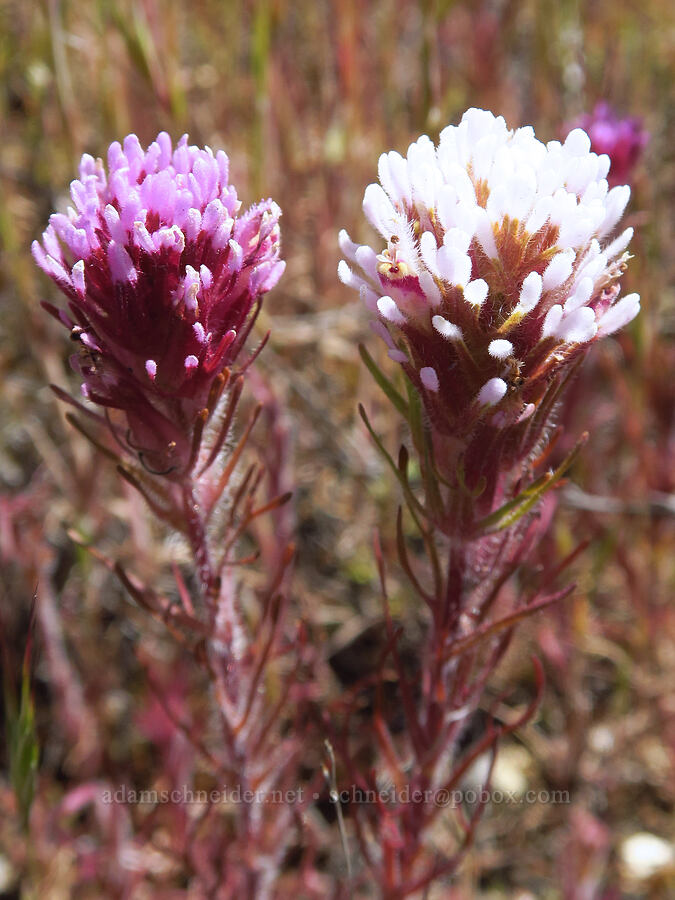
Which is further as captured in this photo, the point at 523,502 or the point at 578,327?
the point at 523,502

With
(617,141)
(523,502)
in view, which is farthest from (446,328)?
(617,141)

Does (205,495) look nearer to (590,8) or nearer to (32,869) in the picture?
(32,869)

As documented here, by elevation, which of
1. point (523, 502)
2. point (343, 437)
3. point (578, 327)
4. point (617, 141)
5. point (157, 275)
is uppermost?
point (617, 141)

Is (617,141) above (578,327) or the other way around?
above

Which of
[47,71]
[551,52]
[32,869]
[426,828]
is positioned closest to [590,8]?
[551,52]

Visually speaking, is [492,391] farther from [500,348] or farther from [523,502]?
[523,502]

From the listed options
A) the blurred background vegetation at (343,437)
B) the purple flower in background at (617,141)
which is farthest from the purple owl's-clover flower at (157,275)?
the purple flower in background at (617,141)

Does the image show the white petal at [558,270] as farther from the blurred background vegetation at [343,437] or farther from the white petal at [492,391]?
the blurred background vegetation at [343,437]

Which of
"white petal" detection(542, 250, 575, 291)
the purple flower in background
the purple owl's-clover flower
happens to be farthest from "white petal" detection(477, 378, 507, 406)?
the purple flower in background

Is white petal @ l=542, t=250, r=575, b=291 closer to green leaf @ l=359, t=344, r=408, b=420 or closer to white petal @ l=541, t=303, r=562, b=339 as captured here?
white petal @ l=541, t=303, r=562, b=339
